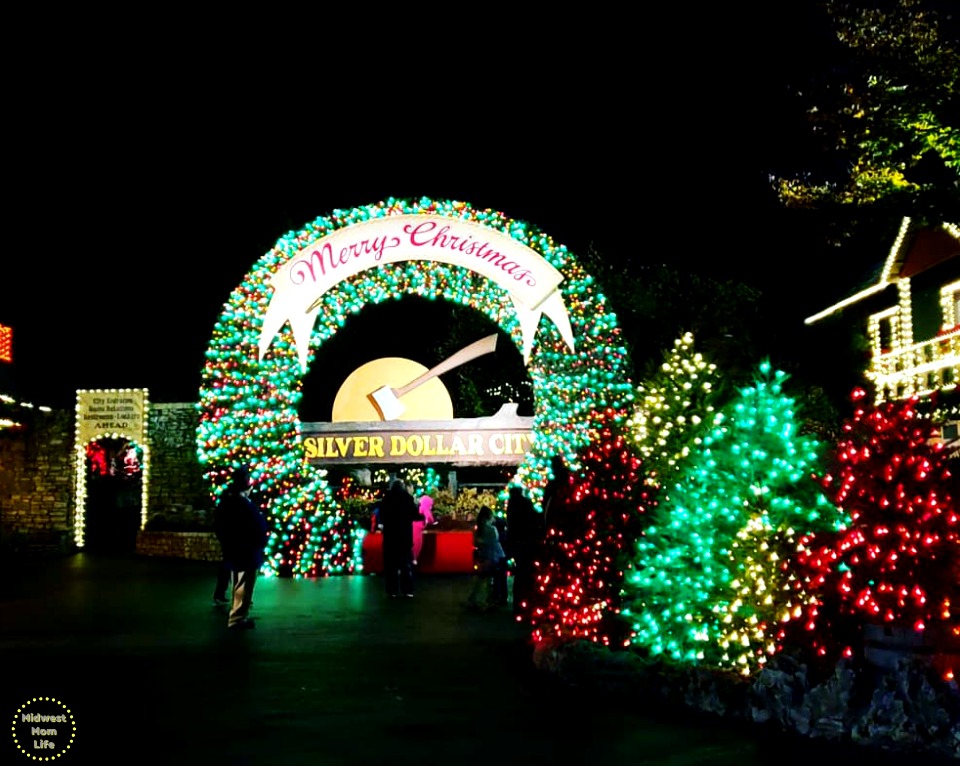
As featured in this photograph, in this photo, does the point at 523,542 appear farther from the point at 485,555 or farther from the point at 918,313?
the point at 918,313

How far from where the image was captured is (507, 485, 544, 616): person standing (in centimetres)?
1178

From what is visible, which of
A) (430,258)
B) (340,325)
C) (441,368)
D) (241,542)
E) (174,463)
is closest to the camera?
(241,542)

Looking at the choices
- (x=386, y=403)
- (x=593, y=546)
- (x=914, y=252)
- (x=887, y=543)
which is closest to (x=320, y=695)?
(x=593, y=546)

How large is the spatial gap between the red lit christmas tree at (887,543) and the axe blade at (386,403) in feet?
49.9

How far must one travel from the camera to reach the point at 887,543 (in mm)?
7188

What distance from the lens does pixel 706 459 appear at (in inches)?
346

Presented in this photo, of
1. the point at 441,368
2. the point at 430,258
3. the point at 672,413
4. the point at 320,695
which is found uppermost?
the point at 430,258

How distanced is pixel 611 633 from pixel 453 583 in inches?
331

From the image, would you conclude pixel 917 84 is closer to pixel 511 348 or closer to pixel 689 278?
pixel 689 278

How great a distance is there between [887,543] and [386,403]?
16.0 m

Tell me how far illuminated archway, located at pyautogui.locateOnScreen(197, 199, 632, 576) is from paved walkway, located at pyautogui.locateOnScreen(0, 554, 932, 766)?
5044mm

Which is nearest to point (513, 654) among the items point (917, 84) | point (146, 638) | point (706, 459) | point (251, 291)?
point (706, 459)

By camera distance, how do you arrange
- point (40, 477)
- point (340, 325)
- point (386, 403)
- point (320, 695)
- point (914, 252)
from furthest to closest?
point (40, 477) < point (914, 252) < point (386, 403) < point (340, 325) < point (320, 695)

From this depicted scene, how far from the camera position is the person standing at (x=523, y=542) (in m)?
11.8
